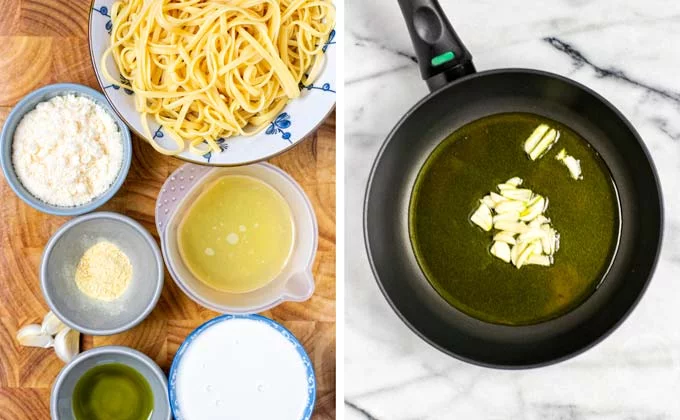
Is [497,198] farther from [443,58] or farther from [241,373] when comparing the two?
[241,373]

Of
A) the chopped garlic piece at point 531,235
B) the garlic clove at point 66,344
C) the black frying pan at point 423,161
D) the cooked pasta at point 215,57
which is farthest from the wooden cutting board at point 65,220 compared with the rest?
the chopped garlic piece at point 531,235

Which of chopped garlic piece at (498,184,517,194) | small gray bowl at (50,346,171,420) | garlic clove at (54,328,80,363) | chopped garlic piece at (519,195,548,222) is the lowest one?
small gray bowl at (50,346,171,420)

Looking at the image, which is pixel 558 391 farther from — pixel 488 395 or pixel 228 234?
pixel 228 234

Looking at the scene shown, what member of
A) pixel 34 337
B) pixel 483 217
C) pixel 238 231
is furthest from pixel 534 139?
pixel 34 337

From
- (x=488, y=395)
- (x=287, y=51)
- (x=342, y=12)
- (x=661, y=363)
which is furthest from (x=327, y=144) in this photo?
(x=661, y=363)

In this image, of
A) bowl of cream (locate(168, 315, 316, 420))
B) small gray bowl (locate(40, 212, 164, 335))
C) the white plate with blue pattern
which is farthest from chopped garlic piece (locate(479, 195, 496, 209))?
small gray bowl (locate(40, 212, 164, 335))

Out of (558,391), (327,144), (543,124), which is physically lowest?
(558,391)

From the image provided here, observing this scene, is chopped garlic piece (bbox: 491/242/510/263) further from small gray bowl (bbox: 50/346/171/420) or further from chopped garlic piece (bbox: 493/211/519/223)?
small gray bowl (bbox: 50/346/171/420)
